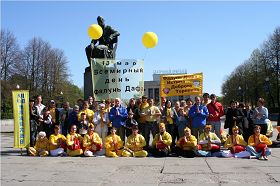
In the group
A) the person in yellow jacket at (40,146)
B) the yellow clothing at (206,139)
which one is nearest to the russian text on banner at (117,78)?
the person in yellow jacket at (40,146)

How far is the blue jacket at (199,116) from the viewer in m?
11.8

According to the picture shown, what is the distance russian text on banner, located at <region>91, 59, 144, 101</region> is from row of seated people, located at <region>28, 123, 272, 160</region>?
1707mm

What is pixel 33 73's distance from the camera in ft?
180

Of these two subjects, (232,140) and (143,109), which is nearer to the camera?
(232,140)

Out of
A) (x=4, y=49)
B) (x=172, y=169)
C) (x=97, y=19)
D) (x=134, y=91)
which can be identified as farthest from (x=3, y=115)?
(x=172, y=169)

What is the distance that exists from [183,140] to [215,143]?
3.20 ft

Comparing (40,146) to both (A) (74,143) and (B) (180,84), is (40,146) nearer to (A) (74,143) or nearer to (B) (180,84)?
(A) (74,143)

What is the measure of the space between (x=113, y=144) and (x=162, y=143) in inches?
58.0

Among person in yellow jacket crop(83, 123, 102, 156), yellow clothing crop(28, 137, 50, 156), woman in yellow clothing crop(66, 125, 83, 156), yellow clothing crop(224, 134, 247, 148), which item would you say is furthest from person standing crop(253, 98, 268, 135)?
yellow clothing crop(28, 137, 50, 156)

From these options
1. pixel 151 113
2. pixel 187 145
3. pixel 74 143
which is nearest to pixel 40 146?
pixel 74 143

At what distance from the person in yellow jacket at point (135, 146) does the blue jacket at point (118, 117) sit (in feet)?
2.00

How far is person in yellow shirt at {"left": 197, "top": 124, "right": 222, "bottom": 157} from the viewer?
11395 mm

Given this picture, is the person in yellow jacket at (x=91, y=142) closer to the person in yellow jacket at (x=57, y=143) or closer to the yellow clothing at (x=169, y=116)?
the person in yellow jacket at (x=57, y=143)

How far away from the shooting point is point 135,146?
1166 cm
